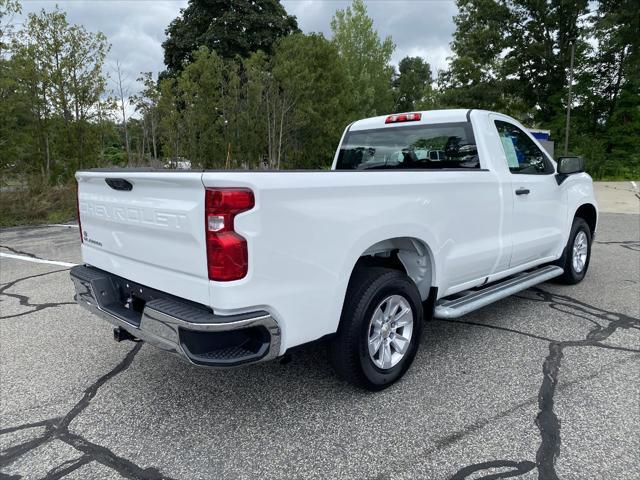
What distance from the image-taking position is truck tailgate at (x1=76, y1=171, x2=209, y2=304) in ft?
7.91

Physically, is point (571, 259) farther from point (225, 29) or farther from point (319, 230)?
point (225, 29)

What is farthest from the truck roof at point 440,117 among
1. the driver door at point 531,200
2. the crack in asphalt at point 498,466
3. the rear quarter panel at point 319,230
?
the crack in asphalt at point 498,466

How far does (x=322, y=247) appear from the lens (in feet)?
8.66

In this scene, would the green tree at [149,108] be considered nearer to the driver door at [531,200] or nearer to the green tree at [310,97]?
the green tree at [310,97]

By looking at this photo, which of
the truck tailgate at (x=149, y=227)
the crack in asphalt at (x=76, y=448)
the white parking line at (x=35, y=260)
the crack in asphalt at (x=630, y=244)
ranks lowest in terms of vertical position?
the white parking line at (x=35, y=260)

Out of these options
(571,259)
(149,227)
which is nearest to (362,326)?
(149,227)

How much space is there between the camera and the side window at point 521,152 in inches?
171

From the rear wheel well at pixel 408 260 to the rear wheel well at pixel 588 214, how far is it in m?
3.09


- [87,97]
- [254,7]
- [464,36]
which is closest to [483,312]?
[87,97]

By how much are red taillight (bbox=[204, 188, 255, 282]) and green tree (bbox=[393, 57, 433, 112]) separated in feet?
233

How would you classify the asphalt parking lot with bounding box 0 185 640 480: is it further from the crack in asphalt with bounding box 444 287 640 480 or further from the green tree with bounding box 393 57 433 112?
the green tree with bounding box 393 57 433 112

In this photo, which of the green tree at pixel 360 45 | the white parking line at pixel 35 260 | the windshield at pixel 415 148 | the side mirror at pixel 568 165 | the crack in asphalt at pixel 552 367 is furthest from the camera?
the green tree at pixel 360 45

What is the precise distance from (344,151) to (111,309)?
2789 mm

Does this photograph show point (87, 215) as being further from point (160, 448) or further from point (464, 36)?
point (464, 36)
